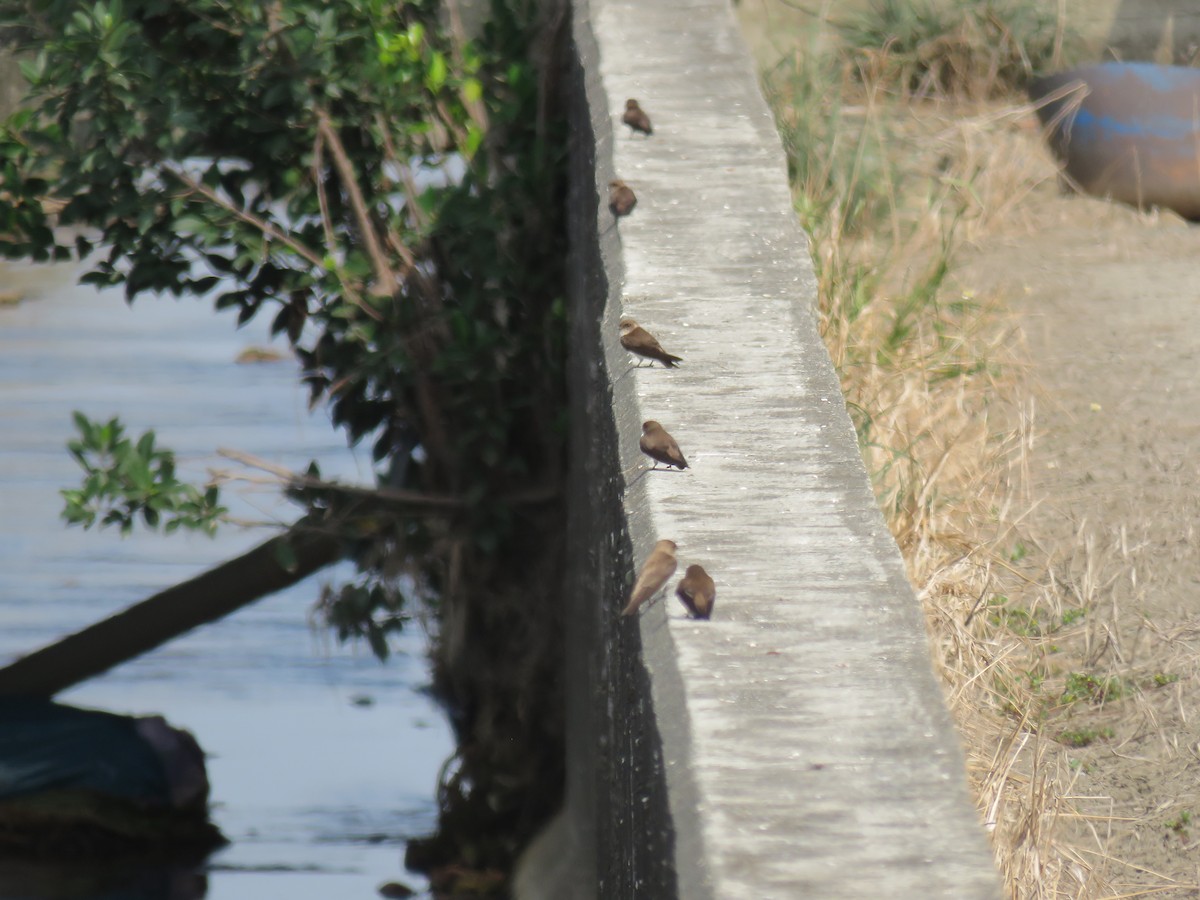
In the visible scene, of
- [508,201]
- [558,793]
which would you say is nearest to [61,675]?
[558,793]

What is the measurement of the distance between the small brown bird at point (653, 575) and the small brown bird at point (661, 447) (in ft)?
0.75

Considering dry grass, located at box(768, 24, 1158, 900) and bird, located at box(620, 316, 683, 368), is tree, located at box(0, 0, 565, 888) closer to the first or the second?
dry grass, located at box(768, 24, 1158, 900)

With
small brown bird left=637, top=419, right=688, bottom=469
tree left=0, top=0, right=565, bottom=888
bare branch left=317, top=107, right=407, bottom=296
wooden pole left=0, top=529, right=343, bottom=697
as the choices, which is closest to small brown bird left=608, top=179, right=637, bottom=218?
small brown bird left=637, top=419, right=688, bottom=469

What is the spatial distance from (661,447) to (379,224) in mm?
2123

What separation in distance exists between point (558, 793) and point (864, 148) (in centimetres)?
230

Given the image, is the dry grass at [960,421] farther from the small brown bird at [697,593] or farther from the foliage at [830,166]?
the small brown bird at [697,593]

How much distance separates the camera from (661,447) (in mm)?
2088

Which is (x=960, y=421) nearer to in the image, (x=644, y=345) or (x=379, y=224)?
(x=644, y=345)

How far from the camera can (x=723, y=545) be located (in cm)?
194

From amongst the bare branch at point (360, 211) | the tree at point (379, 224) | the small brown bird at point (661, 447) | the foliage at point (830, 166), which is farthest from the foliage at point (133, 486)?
the foliage at point (830, 166)

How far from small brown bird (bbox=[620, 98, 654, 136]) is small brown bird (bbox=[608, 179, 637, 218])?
0.29 metres

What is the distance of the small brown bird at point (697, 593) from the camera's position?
178cm

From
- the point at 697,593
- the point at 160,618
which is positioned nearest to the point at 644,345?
the point at 697,593

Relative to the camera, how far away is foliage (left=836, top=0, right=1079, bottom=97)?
19.6 feet
